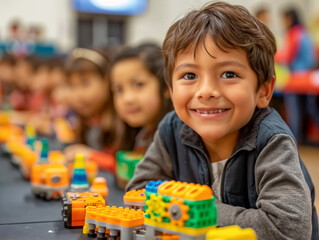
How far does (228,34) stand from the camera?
952 millimetres

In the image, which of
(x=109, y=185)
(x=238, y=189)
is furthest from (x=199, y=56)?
(x=109, y=185)

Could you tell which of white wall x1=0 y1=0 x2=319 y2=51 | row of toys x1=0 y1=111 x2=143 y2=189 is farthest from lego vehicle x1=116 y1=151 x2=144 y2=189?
white wall x1=0 y1=0 x2=319 y2=51

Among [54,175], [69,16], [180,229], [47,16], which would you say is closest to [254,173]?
[180,229]

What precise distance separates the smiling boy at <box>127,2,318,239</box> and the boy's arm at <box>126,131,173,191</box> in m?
0.10

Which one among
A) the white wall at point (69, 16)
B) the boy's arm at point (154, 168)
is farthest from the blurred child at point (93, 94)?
the white wall at point (69, 16)

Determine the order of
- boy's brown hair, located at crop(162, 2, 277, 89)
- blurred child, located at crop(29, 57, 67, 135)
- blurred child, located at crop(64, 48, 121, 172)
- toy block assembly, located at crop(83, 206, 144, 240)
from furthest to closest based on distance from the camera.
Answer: blurred child, located at crop(29, 57, 67, 135) < blurred child, located at crop(64, 48, 121, 172) < boy's brown hair, located at crop(162, 2, 277, 89) < toy block assembly, located at crop(83, 206, 144, 240)

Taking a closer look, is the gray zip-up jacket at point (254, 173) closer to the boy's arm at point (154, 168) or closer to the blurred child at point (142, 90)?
the boy's arm at point (154, 168)

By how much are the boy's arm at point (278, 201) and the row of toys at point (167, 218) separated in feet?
0.44

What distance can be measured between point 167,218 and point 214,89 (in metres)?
0.29

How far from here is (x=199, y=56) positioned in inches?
37.5

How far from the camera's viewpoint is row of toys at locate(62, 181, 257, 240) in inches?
29.1

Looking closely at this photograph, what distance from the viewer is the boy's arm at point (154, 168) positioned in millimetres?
1182

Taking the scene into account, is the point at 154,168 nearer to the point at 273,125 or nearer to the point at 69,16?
the point at 273,125

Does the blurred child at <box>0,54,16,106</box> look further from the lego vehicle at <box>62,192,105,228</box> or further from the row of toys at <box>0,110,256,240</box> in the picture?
the lego vehicle at <box>62,192,105,228</box>
